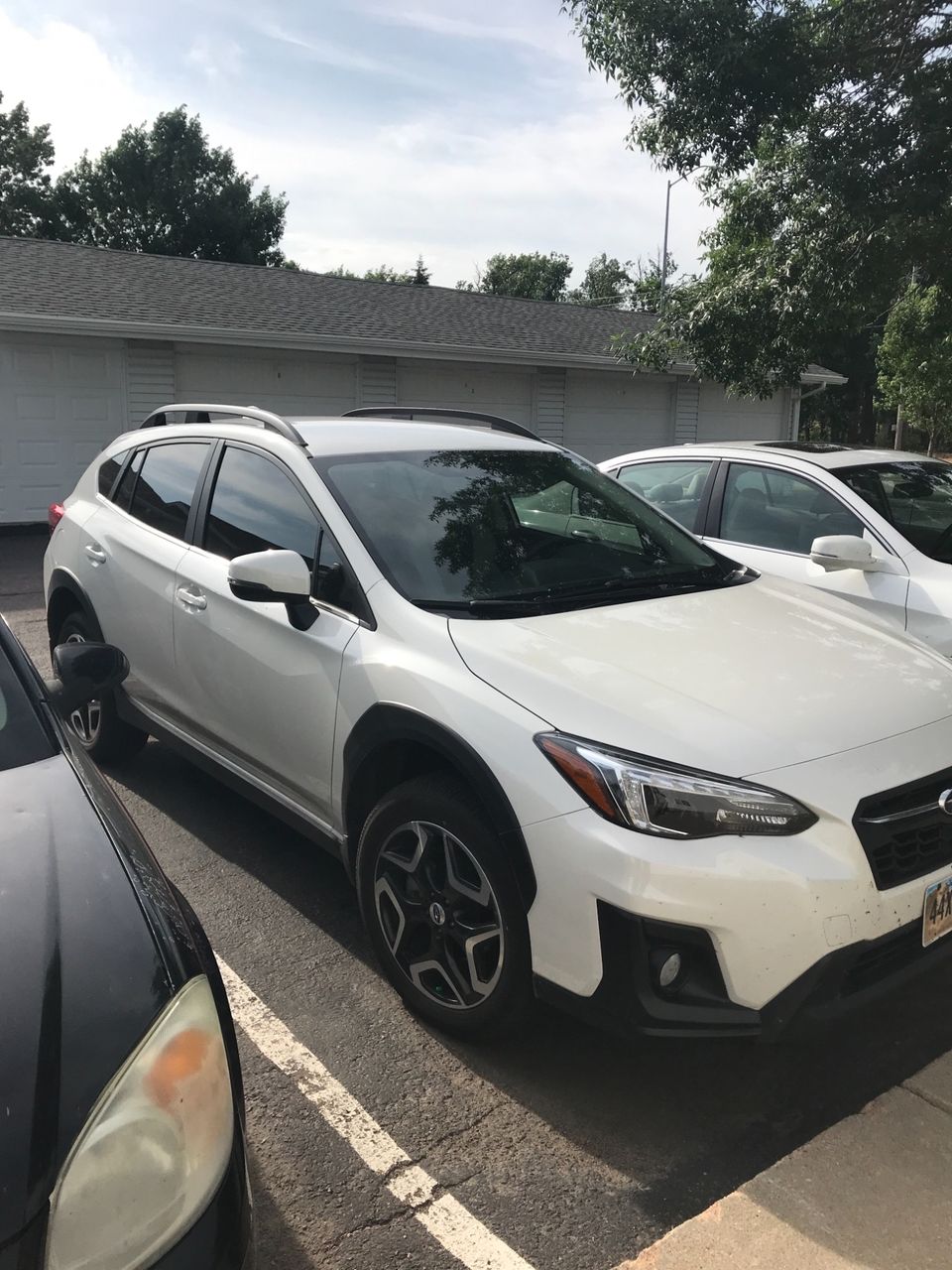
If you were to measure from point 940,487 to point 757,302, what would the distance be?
4.81 m

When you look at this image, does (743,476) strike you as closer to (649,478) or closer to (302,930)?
(649,478)

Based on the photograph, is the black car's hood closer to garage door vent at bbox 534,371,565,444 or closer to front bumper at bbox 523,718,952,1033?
front bumper at bbox 523,718,952,1033

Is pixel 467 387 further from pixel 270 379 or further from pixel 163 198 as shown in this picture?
pixel 163 198

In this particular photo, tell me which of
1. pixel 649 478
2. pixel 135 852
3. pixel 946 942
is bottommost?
pixel 946 942

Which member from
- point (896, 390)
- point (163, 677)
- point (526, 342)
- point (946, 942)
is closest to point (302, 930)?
point (163, 677)

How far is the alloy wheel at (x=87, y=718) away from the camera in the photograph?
16.4ft

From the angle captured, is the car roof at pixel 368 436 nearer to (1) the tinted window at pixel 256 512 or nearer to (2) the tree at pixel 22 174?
(1) the tinted window at pixel 256 512

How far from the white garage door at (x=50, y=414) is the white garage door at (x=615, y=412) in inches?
314

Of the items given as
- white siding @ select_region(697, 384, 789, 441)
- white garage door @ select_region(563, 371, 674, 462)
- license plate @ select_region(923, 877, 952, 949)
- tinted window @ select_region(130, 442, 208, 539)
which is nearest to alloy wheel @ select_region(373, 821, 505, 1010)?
license plate @ select_region(923, 877, 952, 949)

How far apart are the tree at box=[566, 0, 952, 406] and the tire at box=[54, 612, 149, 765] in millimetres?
6772

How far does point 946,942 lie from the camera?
102 inches

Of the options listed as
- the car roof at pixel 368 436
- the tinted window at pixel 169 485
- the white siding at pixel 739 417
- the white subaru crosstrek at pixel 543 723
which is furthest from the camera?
the white siding at pixel 739 417

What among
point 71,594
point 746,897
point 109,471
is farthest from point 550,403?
point 746,897

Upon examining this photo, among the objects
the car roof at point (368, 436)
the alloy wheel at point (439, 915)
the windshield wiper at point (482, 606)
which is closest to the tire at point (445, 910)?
the alloy wheel at point (439, 915)
